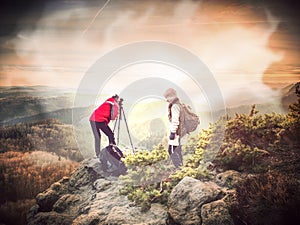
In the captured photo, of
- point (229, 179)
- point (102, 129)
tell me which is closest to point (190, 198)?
point (229, 179)

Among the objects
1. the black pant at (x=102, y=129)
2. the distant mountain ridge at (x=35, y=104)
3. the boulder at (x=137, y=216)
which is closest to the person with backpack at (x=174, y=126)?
the boulder at (x=137, y=216)

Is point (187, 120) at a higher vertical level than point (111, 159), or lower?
higher

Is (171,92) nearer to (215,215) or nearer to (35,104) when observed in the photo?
(215,215)

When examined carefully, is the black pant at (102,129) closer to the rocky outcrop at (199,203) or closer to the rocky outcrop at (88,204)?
the rocky outcrop at (88,204)

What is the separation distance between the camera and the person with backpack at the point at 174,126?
4250 mm

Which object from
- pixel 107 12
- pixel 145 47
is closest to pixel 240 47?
pixel 145 47

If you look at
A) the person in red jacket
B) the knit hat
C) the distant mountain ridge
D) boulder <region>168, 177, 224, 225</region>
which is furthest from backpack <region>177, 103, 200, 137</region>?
the distant mountain ridge

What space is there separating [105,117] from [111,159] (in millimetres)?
616

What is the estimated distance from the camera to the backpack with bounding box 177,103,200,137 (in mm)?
4238

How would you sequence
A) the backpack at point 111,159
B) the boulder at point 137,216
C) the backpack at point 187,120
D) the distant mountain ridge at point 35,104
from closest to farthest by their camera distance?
the boulder at point 137,216
the backpack at point 187,120
the backpack at point 111,159
the distant mountain ridge at point 35,104

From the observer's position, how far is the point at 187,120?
14.0 feet

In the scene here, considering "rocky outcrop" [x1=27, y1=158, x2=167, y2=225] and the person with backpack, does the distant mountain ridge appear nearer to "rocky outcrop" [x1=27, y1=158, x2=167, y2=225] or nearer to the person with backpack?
"rocky outcrop" [x1=27, y1=158, x2=167, y2=225]

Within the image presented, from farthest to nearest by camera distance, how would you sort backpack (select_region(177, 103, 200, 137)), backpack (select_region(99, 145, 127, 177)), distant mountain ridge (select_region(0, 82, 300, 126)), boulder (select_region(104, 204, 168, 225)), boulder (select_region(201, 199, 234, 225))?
distant mountain ridge (select_region(0, 82, 300, 126))
backpack (select_region(99, 145, 127, 177))
backpack (select_region(177, 103, 200, 137))
boulder (select_region(104, 204, 168, 225))
boulder (select_region(201, 199, 234, 225))

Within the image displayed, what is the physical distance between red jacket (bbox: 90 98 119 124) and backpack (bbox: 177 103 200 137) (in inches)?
36.1
